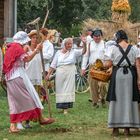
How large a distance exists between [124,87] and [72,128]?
5.27ft

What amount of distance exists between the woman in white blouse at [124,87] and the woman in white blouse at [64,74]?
375 cm

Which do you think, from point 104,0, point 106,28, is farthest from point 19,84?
point 104,0

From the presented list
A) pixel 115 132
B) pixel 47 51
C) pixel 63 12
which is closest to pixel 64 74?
pixel 47 51

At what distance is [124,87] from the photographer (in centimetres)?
1145

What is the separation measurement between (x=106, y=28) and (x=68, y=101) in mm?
6678

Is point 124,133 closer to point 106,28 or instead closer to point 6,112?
point 6,112

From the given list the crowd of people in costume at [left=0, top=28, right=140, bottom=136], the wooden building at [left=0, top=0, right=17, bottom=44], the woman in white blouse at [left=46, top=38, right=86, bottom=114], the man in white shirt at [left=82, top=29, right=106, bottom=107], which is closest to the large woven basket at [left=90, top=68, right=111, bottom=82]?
the crowd of people in costume at [left=0, top=28, right=140, bottom=136]

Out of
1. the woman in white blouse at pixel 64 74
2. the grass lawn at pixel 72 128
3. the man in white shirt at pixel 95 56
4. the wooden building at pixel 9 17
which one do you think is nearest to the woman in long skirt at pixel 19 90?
the grass lawn at pixel 72 128

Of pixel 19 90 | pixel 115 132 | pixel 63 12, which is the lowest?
pixel 115 132

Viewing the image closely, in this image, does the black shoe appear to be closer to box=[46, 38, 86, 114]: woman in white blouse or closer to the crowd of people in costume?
the crowd of people in costume

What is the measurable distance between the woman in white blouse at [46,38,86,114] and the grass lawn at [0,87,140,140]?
12.0 inches

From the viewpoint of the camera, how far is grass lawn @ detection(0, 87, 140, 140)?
11.4m

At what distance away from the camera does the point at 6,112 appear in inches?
602

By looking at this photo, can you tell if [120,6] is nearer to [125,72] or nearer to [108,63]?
[108,63]
